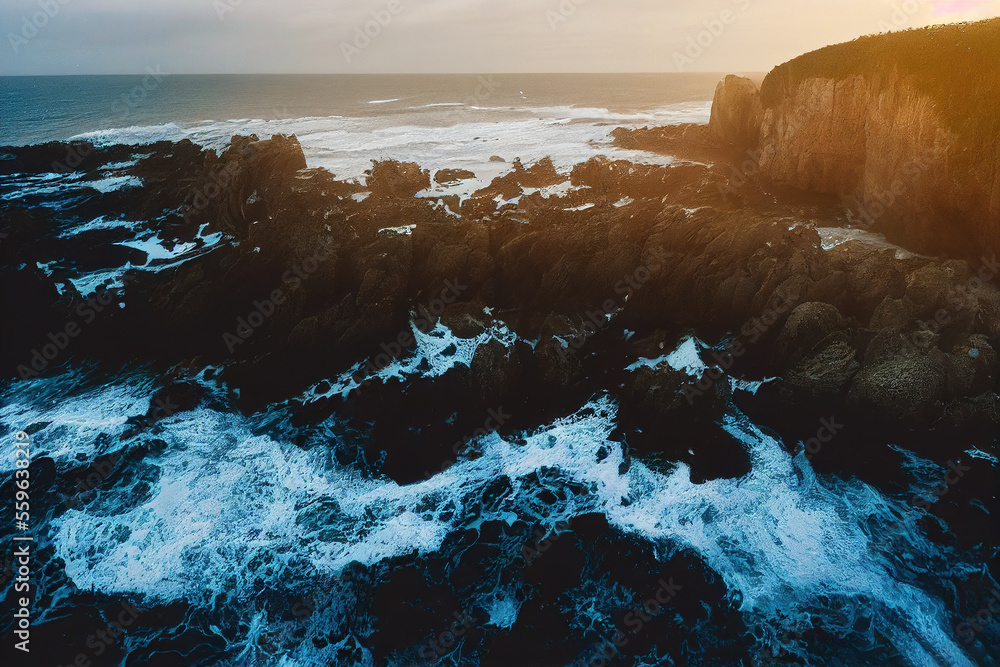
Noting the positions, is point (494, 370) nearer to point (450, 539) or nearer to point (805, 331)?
point (450, 539)

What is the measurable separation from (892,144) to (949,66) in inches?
129

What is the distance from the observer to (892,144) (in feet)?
74.3

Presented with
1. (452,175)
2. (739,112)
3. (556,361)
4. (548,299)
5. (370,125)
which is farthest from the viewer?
(370,125)

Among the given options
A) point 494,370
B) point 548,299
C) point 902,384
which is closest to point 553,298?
point 548,299

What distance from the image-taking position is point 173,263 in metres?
25.1

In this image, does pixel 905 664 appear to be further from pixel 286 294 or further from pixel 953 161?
pixel 286 294

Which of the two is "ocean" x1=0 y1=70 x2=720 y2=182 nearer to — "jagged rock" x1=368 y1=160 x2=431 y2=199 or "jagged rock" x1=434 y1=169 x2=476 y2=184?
"jagged rock" x1=434 y1=169 x2=476 y2=184

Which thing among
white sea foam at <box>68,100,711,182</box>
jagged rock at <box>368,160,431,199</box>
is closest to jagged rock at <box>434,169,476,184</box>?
jagged rock at <box>368,160,431,199</box>

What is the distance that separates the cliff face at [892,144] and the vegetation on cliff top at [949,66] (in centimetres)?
6

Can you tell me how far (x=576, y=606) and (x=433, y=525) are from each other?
4175 millimetres

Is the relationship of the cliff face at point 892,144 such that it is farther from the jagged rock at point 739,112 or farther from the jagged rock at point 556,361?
the jagged rock at point 556,361

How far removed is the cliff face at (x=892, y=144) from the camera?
19.3 metres

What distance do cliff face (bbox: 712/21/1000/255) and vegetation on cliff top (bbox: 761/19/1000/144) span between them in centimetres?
6

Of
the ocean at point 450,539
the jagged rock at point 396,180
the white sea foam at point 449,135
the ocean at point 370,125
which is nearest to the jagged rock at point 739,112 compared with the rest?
the white sea foam at point 449,135
